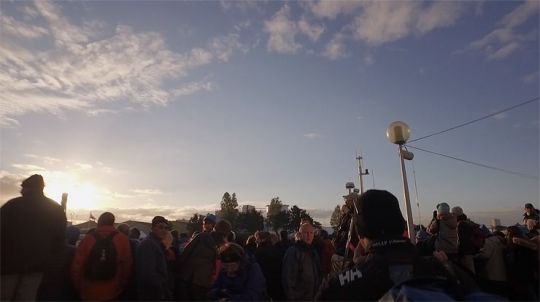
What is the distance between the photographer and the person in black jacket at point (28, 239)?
458cm

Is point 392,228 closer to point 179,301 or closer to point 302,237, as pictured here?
point 179,301

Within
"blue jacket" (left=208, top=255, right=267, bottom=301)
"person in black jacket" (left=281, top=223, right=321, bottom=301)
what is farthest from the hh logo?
"person in black jacket" (left=281, top=223, right=321, bottom=301)

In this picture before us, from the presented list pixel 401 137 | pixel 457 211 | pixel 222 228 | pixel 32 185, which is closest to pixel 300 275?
pixel 222 228

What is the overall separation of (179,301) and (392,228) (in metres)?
4.30

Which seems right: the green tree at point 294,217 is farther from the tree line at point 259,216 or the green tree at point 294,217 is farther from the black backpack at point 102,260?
the black backpack at point 102,260

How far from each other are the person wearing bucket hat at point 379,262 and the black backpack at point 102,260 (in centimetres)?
359

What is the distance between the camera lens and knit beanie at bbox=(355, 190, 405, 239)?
2.33 metres

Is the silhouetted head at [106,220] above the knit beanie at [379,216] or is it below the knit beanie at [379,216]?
above

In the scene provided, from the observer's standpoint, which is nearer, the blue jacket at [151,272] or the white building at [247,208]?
the blue jacket at [151,272]

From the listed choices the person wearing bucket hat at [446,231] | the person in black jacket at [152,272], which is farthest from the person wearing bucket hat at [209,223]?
the person wearing bucket hat at [446,231]

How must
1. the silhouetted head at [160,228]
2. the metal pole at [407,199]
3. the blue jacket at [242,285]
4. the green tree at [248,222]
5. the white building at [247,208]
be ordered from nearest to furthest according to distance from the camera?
1. the blue jacket at [242,285]
2. the silhouetted head at [160,228]
3. the metal pole at [407,199]
4. the green tree at [248,222]
5. the white building at [247,208]

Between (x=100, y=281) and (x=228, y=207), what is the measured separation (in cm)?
8442

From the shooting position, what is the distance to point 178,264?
5832 millimetres

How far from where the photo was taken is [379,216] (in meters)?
2.38
